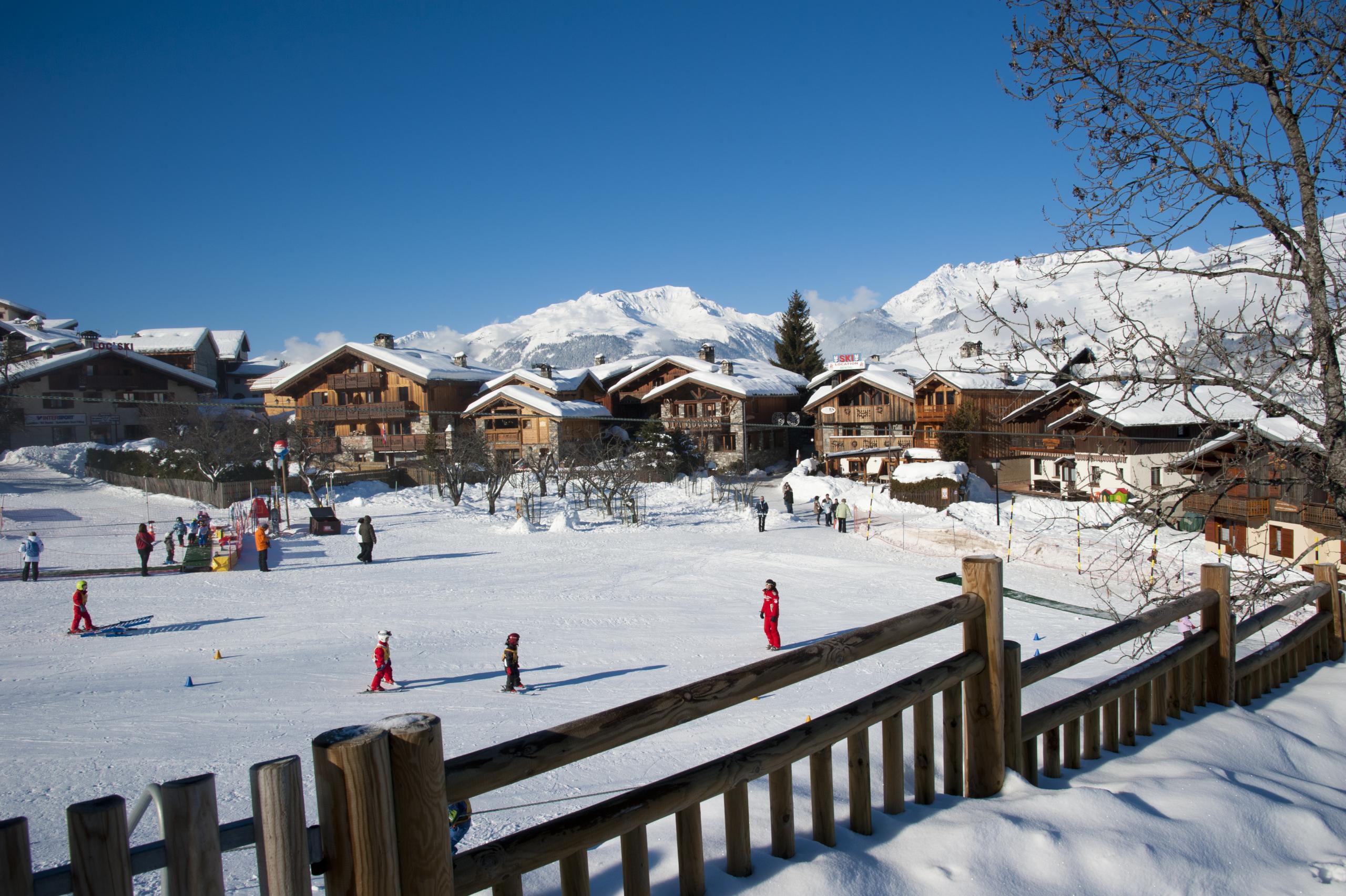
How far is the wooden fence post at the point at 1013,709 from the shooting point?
3.54 meters

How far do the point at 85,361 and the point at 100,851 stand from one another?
5316cm

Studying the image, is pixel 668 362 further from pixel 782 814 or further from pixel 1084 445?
pixel 782 814

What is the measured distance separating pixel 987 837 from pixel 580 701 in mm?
8514

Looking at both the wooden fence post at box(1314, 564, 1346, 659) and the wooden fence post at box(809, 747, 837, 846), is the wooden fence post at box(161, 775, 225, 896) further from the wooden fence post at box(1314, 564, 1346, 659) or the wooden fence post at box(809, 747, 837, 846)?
the wooden fence post at box(1314, 564, 1346, 659)

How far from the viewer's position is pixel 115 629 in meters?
14.8

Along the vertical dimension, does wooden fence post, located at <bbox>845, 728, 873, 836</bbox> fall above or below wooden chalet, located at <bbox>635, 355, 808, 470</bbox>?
below

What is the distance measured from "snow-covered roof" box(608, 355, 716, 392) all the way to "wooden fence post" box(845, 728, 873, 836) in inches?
1843

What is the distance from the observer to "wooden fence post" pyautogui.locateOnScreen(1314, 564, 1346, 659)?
6668mm

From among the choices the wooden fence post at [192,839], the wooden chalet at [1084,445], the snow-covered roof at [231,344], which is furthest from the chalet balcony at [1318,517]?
the snow-covered roof at [231,344]

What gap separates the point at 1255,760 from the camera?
4.26 meters

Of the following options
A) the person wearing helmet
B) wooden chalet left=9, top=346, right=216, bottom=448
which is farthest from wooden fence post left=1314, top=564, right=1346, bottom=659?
wooden chalet left=9, top=346, right=216, bottom=448

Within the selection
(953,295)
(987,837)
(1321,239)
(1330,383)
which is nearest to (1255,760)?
(987,837)

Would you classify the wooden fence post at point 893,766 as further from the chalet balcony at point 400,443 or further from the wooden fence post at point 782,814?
the chalet balcony at point 400,443

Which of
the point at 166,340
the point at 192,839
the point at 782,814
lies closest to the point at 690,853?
the point at 782,814
